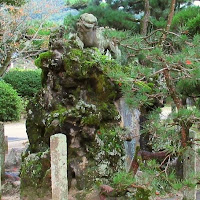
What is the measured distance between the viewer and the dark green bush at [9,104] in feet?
40.9

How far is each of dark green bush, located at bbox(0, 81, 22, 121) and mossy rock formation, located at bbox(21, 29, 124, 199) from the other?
873cm

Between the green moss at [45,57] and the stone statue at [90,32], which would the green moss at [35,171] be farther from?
the stone statue at [90,32]

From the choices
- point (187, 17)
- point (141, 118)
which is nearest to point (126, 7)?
point (187, 17)


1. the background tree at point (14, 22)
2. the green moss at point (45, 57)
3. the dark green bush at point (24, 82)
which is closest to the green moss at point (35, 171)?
the green moss at point (45, 57)

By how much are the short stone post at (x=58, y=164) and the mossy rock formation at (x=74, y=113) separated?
0.62 m

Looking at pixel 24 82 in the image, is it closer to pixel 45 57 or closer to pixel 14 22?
pixel 14 22

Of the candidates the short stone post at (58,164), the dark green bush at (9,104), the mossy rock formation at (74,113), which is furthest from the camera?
the dark green bush at (9,104)

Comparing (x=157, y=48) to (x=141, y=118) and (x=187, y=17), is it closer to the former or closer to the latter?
(x=141, y=118)

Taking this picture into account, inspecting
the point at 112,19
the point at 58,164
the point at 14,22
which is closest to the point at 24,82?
the point at 14,22

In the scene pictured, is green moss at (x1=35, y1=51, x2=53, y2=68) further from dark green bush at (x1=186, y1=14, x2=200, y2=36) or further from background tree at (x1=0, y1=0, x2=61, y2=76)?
background tree at (x1=0, y1=0, x2=61, y2=76)

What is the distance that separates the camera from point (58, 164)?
3.07m

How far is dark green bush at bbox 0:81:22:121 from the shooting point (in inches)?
491

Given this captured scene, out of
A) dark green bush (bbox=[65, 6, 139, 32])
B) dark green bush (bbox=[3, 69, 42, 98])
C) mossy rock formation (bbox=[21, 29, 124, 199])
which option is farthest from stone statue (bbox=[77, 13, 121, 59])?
dark green bush (bbox=[3, 69, 42, 98])

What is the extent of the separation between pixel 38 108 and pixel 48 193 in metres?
0.95
